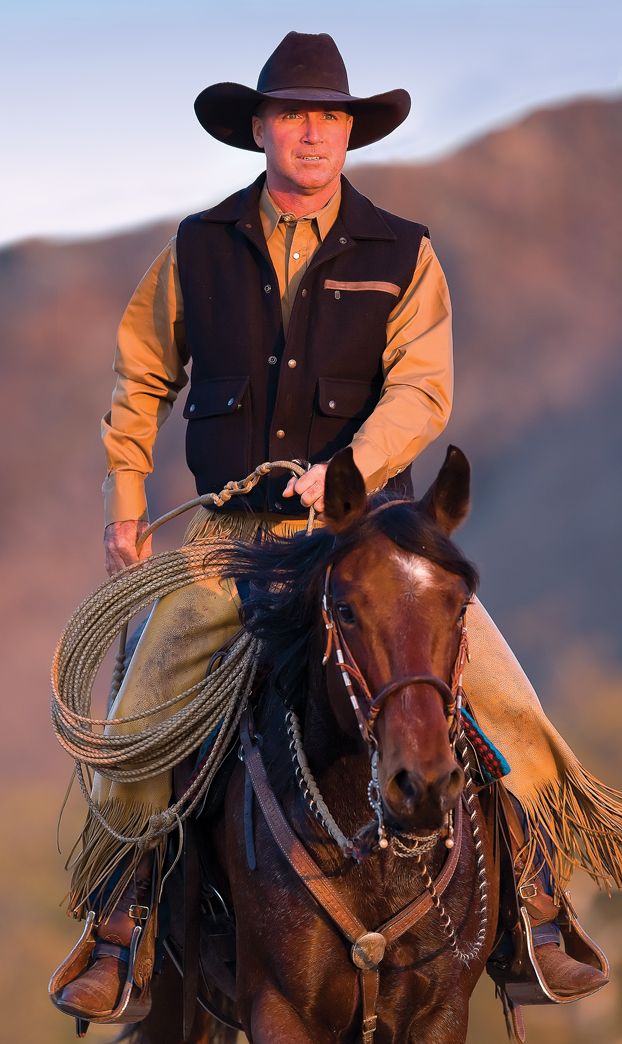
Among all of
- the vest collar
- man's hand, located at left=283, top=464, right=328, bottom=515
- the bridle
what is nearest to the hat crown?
the vest collar

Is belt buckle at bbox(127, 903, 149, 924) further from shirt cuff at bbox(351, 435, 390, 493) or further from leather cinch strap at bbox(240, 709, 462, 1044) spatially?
shirt cuff at bbox(351, 435, 390, 493)

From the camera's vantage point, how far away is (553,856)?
15.5 feet

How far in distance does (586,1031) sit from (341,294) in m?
9.16

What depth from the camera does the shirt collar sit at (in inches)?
212

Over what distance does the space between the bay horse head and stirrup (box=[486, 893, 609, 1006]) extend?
1225 mm

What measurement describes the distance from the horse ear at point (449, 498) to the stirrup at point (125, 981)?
1.77m

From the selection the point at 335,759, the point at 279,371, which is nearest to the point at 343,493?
the point at 335,759

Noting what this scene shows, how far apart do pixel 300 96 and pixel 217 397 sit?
1.05 m

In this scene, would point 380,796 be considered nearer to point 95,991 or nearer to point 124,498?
point 95,991

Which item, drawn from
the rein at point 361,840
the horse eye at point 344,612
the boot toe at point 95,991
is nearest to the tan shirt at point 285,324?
the rein at point 361,840

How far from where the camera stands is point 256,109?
5.55 metres

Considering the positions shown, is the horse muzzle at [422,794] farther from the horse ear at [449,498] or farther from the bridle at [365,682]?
the horse ear at [449,498]

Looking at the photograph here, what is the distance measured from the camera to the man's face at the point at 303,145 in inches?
208

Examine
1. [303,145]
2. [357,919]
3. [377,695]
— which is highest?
[303,145]
